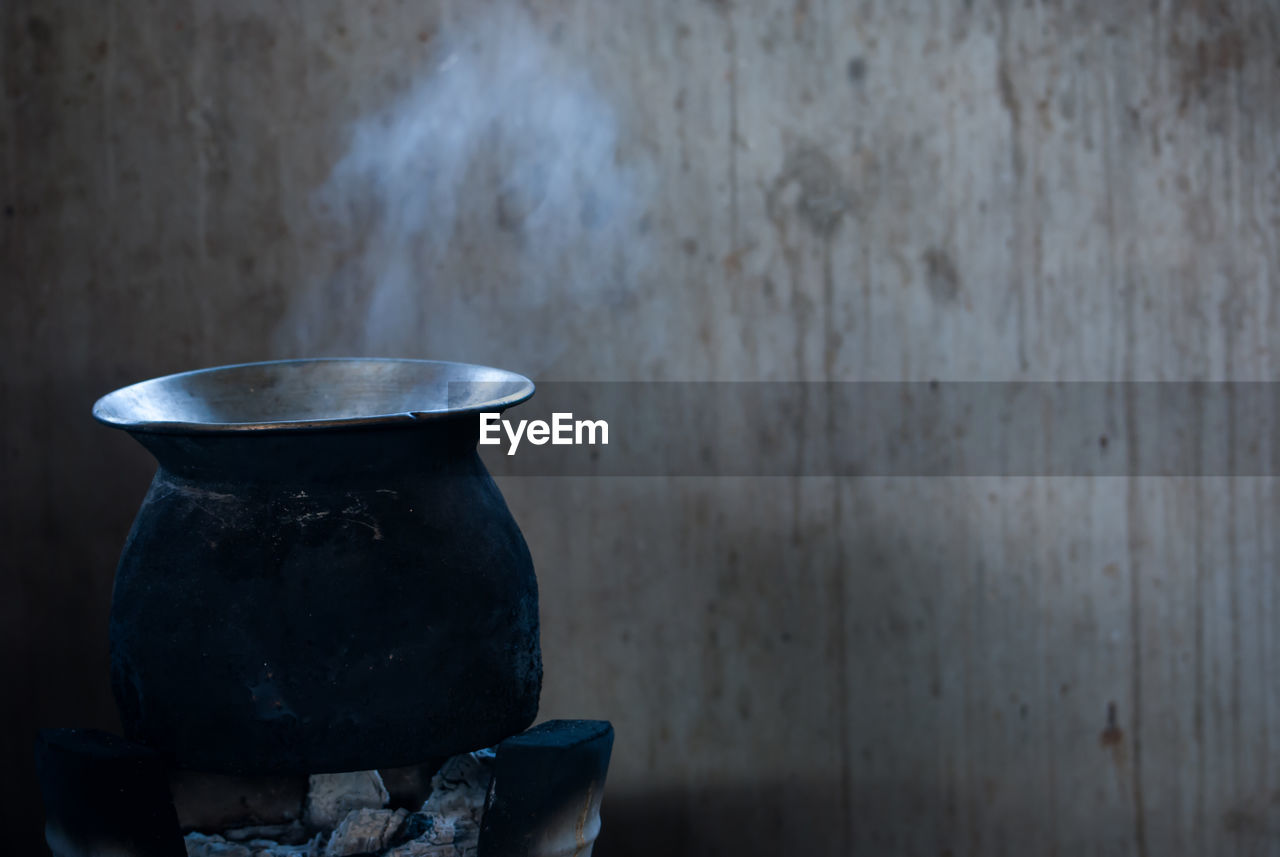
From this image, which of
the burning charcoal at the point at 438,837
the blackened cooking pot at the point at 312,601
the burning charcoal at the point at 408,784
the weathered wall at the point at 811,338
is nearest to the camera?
the blackened cooking pot at the point at 312,601

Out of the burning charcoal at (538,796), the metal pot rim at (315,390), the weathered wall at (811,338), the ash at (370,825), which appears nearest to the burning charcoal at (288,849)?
the ash at (370,825)

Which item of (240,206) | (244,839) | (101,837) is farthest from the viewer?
(240,206)

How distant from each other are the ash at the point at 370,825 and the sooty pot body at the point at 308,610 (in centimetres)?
16

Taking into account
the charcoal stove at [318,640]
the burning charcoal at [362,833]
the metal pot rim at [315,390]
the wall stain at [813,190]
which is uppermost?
A: the wall stain at [813,190]

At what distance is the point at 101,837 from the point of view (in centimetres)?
135

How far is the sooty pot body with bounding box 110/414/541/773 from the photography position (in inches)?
52.7

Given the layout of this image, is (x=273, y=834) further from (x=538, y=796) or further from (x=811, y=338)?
(x=811, y=338)

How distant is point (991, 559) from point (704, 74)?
1.09m

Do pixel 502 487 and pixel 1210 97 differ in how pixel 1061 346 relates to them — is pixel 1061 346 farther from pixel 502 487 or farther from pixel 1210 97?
pixel 502 487

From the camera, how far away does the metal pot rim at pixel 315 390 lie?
1.57m

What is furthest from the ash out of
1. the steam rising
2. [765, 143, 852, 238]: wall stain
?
[765, 143, 852, 238]: wall stain

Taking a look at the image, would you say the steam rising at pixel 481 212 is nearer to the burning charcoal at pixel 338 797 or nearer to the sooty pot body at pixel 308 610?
the sooty pot body at pixel 308 610

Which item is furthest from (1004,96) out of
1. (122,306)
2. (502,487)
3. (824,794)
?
(122,306)

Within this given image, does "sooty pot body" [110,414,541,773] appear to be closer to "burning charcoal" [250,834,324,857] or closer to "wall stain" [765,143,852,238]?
"burning charcoal" [250,834,324,857]
